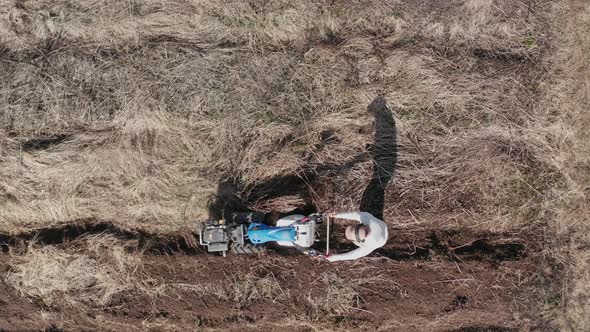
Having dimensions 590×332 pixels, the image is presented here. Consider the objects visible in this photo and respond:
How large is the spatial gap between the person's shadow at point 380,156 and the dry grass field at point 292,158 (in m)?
0.08

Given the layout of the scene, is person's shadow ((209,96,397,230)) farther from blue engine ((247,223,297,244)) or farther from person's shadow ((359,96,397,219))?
blue engine ((247,223,297,244))

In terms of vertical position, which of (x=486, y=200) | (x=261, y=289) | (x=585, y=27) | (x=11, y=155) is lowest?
(x=261, y=289)

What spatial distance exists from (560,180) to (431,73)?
209 cm

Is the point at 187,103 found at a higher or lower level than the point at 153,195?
higher

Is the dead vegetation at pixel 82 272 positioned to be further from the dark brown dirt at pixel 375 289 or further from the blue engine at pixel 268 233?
the blue engine at pixel 268 233

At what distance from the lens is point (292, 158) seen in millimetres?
5777

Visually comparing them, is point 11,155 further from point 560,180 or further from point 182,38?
point 560,180

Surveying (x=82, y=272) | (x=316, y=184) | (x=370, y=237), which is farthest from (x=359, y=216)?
(x=82, y=272)

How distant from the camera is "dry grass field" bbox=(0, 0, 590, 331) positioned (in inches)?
223

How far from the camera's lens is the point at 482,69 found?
584 cm

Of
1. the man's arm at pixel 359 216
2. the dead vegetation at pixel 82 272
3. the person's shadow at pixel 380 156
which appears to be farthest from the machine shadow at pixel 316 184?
the dead vegetation at pixel 82 272

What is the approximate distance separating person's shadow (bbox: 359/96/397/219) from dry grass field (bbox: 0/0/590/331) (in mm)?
80

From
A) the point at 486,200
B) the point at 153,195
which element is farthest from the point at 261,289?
the point at 486,200

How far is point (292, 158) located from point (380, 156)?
1124 mm
